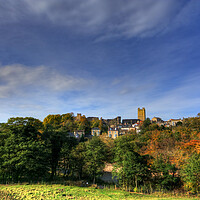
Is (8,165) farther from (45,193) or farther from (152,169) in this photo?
(152,169)

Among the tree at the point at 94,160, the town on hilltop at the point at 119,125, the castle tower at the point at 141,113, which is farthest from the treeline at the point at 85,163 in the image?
the castle tower at the point at 141,113

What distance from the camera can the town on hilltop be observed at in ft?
276

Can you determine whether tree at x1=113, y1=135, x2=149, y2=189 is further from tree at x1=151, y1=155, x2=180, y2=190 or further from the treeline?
tree at x1=151, y1=155, x2=180, y2=190

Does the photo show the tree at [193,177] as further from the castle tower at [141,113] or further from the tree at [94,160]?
the castle tower at [141,113]

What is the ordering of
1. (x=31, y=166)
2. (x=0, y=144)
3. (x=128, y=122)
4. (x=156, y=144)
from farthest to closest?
(x=128, y=122)
(x=156, y=144)
(x=0, y=144)
(x=31, y=166)

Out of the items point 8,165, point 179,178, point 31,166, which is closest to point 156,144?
point 179,178

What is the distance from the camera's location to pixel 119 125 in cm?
12100

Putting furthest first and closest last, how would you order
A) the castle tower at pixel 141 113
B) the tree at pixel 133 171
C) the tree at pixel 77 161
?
the castle tower at pixel 141 113, the tree at pixel 77 161, the tree at pixel 133 171

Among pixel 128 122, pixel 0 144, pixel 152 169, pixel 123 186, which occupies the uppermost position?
pixel 128 122

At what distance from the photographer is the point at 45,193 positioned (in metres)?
16.8

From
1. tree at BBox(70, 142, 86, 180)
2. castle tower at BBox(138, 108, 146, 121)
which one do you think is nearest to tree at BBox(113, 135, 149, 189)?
tree at BBox(70, 142, 86, 180)

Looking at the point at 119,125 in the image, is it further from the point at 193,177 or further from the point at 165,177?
the point at 193,177

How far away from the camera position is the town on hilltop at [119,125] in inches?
3313

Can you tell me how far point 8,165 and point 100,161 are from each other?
1525 centimetres
